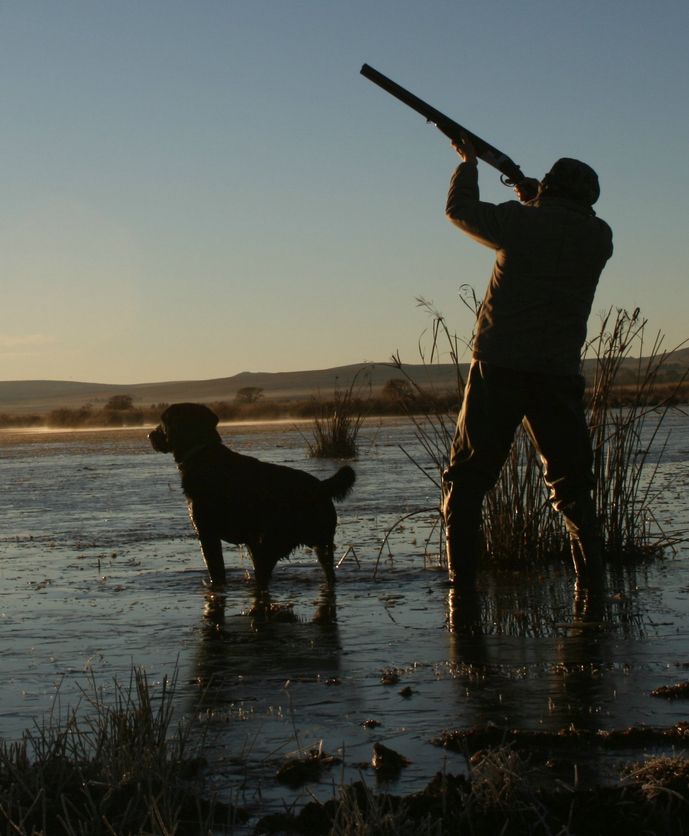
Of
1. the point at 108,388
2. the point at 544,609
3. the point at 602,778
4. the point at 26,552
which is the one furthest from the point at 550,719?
the point at 108,388

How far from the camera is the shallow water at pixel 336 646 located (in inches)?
136

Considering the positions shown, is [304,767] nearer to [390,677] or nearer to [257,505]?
[390,677]

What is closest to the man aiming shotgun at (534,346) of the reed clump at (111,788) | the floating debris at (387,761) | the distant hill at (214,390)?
the floating debris at (387,761)

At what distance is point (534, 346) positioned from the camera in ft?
18.5

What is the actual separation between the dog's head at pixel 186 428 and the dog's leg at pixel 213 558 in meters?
0.64

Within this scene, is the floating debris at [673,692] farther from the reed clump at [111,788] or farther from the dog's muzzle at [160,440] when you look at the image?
the dog's muzzle at [160,440]

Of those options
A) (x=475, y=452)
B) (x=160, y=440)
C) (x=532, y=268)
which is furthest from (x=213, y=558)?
(x=532, y=268)

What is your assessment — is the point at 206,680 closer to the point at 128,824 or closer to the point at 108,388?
the point at 128,824

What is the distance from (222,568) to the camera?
22.6 feet

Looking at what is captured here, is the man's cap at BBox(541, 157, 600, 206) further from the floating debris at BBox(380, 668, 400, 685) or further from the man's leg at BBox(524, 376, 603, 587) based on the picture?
the floating debris at BBox(380, 668, 400, 685)

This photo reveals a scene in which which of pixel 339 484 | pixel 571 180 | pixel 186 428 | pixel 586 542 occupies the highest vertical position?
pixel 571 180

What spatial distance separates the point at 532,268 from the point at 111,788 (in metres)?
3.63

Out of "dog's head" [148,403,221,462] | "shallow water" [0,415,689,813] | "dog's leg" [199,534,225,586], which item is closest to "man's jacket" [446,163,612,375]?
"shallow water" [0,415,689,813]

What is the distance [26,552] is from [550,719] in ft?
18.9
